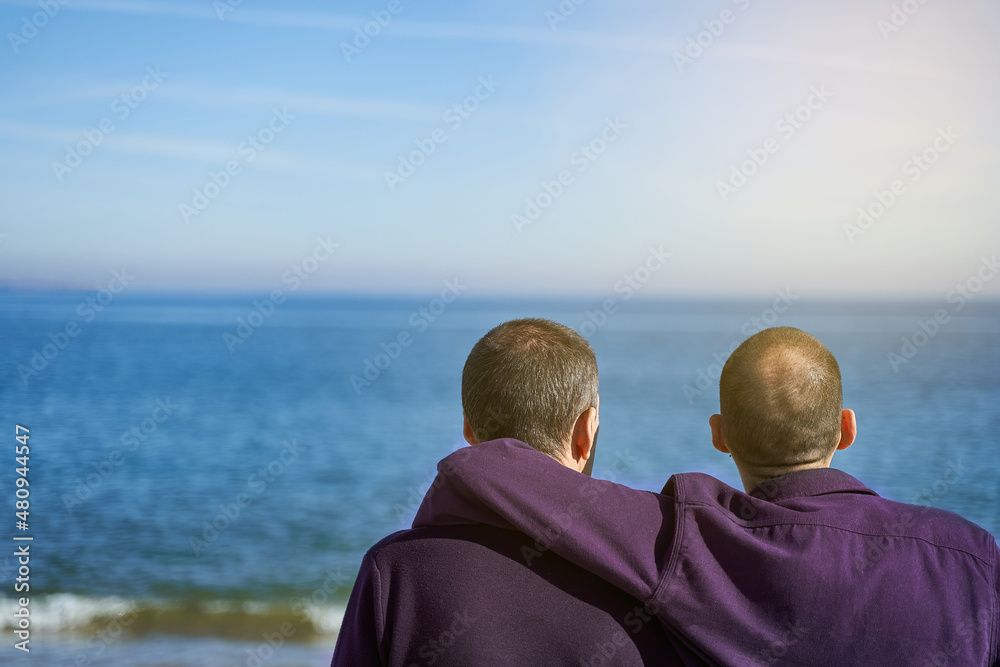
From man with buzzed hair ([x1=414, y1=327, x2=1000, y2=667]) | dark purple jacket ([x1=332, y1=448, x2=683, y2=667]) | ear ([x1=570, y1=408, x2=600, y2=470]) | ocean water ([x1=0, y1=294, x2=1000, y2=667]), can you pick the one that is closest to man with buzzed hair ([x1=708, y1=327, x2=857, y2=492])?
man with buzzed hair ([x1=414, y1=327, x2=1000, y2=667])

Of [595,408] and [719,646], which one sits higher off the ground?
[595,408]

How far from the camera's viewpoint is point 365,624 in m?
1.55

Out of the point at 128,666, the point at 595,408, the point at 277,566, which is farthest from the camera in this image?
the point at 277,566

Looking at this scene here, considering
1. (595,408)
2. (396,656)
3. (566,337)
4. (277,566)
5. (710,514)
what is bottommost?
(277,566)

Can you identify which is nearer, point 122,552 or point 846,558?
point 846,558

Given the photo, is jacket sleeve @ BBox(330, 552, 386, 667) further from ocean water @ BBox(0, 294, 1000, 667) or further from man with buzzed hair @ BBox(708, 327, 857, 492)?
ocean water @ BBox(0, 294, 1000, 667)

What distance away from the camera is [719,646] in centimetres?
142

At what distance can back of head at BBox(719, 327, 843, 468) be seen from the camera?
1.70 metres

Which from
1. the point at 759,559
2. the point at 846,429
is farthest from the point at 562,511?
the point at 846,429

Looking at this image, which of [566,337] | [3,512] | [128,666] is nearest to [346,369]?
[3,512]

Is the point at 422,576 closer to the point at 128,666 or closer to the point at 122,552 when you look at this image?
the point at 128,666

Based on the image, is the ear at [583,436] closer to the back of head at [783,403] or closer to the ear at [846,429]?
the back of head at [783,403]

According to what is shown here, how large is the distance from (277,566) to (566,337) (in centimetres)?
972

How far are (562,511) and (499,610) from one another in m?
0.23
